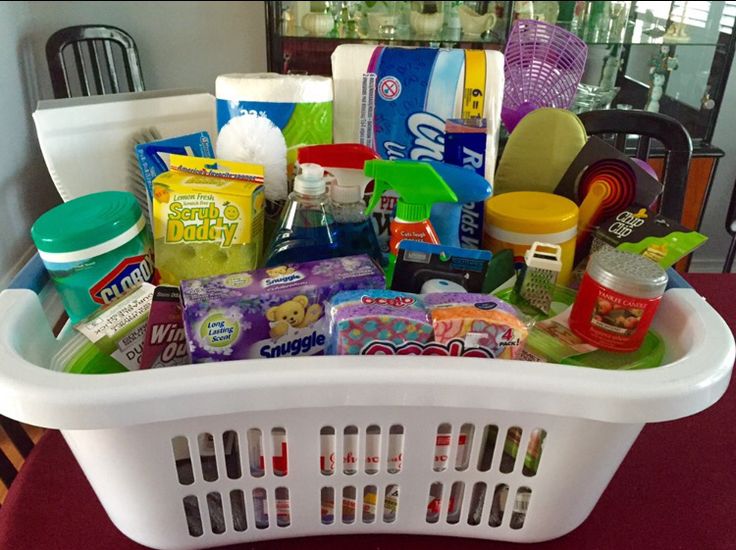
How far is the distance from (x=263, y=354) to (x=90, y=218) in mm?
195

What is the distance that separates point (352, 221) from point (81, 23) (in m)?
1.91

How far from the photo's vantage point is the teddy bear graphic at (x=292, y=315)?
0.45 m

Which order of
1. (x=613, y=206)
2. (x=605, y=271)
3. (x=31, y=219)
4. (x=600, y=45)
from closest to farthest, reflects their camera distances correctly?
(x=605, y=271), (x=613, y=206), (x=600, y=45), (x=31, y=219)

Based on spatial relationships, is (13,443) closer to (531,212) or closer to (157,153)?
(157,153)

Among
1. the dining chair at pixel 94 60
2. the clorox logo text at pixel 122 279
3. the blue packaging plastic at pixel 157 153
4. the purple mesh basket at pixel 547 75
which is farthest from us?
the dining chair at pixel 94 60

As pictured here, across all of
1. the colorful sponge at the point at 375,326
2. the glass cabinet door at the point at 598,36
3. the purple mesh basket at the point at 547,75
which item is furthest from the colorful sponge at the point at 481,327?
the glass cabinet door at the point at 598,36

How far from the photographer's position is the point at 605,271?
1.55 feet

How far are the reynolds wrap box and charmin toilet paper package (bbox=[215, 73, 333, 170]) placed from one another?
0.22 metres

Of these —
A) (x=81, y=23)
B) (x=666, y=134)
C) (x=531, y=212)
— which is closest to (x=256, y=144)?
(x=531, y=212)

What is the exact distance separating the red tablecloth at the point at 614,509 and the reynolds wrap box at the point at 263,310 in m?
0.15

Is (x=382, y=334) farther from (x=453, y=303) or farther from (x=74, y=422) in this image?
(x=74, y=422)

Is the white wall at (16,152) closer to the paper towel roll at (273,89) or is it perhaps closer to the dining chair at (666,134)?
the paper towel roll at (273,89)

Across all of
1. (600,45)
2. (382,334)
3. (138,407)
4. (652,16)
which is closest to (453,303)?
(382,334)

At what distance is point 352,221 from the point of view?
60 centimetres
